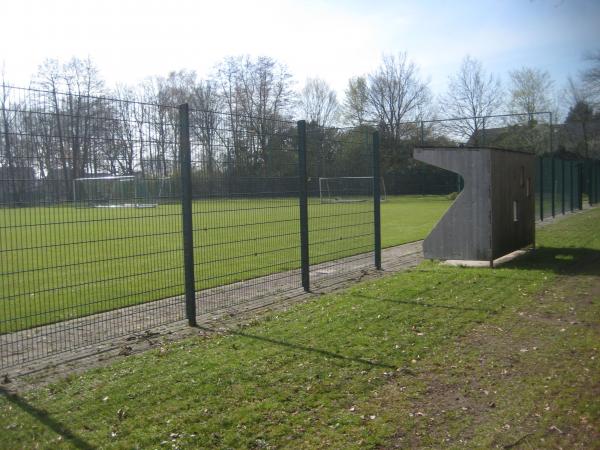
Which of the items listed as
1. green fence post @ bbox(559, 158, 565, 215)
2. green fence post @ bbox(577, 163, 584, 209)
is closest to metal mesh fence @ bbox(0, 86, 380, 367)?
green fence post @ bbox(559, 158, 565, 215)

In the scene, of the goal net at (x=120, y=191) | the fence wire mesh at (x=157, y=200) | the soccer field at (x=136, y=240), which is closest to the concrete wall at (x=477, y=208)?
the fence wire mesh at (x=157, y=200)

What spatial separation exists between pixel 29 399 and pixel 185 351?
5.25ft

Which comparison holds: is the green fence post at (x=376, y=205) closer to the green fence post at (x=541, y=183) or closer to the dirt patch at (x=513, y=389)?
the dirt patch at (x=513, y=389)

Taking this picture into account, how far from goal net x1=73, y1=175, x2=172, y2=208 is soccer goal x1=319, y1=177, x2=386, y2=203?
156 inches

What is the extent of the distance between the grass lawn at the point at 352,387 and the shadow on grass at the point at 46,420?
0.01 metres

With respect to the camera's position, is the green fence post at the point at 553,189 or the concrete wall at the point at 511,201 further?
the green fence post at the point at 553,189

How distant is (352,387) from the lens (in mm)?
4895

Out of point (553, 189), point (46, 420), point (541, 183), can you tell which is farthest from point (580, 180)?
point (46, 420)

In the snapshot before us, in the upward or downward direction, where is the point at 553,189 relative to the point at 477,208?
upward

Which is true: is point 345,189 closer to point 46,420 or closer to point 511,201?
point 511,201

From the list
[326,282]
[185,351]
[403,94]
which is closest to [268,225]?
[326,282]

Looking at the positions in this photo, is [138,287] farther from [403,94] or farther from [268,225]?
[403,94]

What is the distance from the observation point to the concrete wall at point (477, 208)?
36.8ft

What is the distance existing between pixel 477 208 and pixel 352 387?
23.7 feet
